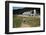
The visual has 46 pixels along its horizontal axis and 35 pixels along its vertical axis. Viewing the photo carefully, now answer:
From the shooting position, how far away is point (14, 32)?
5.21 feet

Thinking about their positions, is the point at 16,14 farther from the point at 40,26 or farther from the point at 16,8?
the point at 40,26

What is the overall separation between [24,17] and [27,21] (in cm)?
10

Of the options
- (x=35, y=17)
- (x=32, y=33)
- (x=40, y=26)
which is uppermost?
(x=35, y=17)

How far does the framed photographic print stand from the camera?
156 centimetres

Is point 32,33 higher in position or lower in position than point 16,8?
lower

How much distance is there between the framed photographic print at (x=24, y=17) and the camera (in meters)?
1.56

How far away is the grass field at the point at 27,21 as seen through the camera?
159 centimetres

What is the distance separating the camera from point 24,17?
1.63 meters

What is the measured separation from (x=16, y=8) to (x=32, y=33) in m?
0.58

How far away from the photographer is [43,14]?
5.58 feet

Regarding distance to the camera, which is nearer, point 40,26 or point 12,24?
point 12,24

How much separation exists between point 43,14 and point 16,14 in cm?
54

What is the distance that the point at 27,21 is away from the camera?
5.39ft
